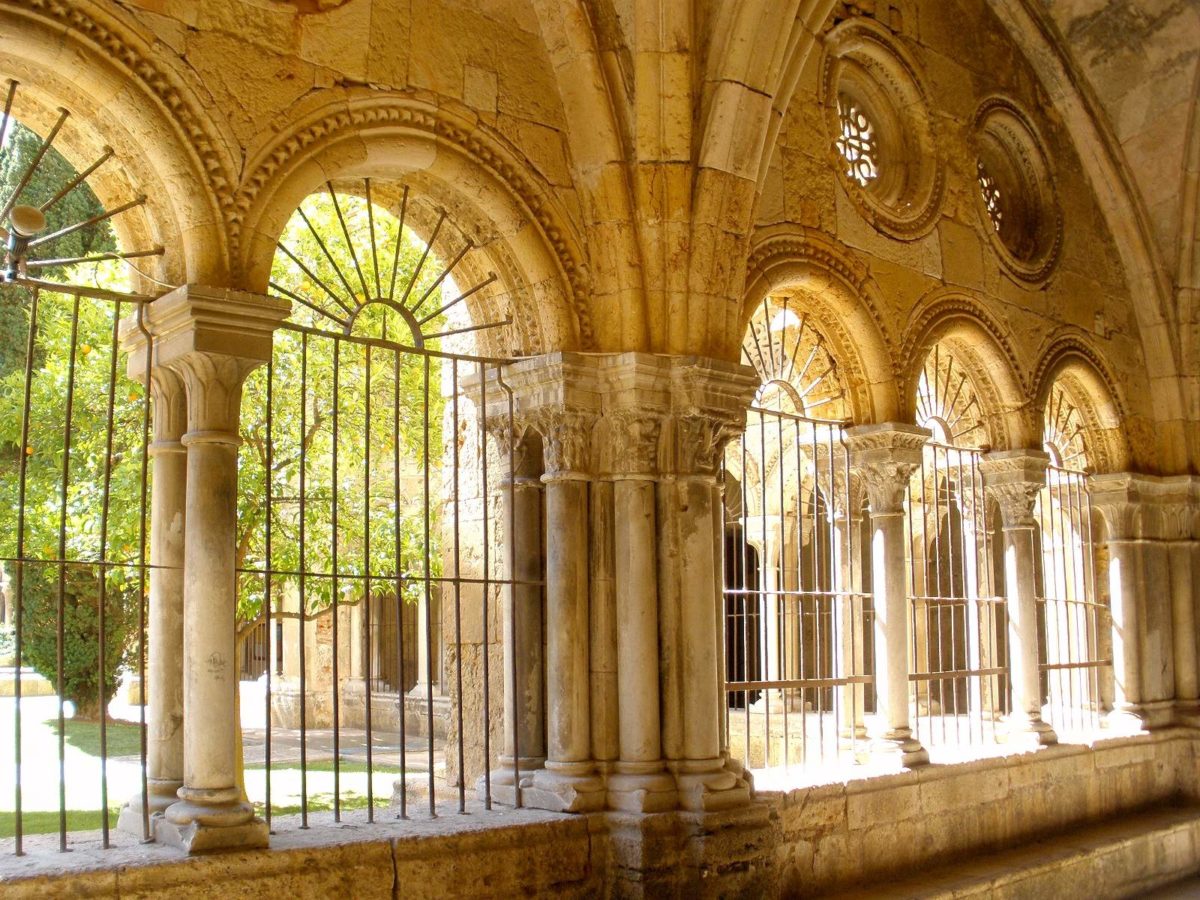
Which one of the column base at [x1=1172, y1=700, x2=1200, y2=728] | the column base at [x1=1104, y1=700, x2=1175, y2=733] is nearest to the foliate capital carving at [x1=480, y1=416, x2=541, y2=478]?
the column base at [x1=1104, y1=700, x2=1175, y2=733]

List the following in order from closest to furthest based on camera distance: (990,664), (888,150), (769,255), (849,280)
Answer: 1. (769,255)
2. (849,280)
3. (888,150)
4. (990,664)

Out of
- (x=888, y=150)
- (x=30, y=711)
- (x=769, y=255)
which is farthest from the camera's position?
(x=30, y=711)

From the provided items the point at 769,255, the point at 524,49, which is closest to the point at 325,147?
the point at 524,49

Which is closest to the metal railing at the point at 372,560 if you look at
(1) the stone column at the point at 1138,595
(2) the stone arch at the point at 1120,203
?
(2) the stone arch at the point at 1120,203

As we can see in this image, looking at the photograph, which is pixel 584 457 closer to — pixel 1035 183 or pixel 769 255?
pixel 769 255

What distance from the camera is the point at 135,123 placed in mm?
4656

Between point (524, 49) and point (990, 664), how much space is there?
18.9 feet

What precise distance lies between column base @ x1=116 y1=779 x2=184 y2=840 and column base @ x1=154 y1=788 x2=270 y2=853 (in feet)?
0.31

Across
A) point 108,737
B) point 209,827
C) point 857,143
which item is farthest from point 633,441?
point 108,737

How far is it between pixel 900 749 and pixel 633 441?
9.17 feet

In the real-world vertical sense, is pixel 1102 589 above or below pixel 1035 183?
below

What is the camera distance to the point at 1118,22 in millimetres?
9422

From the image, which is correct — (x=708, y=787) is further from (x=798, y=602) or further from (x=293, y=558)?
(x=293, y=558)

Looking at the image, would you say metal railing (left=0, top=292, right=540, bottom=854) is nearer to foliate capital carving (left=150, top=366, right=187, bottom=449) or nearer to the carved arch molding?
foliate capital carving (left=150, top=366, right=187, bottom=449)
